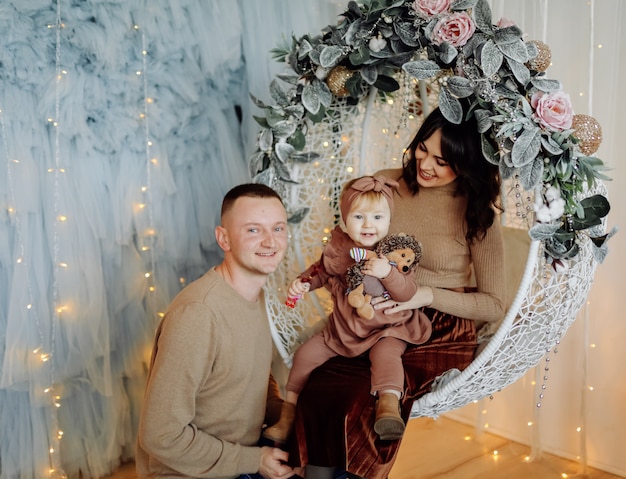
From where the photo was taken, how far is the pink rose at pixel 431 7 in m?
1.81

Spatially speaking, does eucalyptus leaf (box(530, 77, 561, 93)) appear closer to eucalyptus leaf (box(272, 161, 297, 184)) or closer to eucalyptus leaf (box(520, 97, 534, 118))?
eucalyptus leaf (box(520, 97, 534, 118))

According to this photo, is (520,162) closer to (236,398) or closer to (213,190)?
(236,398)

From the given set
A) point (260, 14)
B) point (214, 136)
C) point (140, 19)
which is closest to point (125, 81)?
point (140, 19)

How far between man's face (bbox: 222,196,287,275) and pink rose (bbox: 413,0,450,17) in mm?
689

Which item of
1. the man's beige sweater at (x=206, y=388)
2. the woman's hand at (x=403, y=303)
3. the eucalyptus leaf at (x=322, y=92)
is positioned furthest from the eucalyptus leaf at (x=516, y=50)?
the man's beige sweater at (x=206, y=388)

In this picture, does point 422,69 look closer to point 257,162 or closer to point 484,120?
point 484,120

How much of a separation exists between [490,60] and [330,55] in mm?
525

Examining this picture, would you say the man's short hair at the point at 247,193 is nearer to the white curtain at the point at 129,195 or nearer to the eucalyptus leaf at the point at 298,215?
the eucalyptus leaf at the point at 298,215

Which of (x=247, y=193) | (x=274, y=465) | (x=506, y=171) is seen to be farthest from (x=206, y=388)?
(x=506, y=171)

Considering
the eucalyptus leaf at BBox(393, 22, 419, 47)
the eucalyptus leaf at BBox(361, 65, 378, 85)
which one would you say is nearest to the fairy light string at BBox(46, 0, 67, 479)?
the eucalyptus leaf at BBox(361, 65, 378, 85)

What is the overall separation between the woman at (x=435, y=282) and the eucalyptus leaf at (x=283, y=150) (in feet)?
1.30

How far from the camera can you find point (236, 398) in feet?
5.84

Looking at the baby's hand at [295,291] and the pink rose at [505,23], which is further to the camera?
the baby's hand at [295,291]

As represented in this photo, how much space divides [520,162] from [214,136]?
1.43 m
